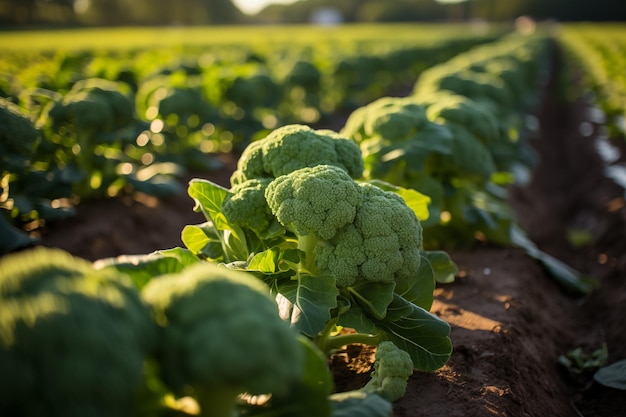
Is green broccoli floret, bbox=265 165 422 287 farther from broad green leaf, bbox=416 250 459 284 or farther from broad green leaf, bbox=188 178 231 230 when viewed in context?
broad green leaf, bbox=416 250 459 284

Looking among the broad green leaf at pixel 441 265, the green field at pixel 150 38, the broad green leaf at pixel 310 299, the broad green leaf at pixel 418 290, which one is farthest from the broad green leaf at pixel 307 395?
the green field at pixel 150 38

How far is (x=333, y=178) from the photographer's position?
121 inches

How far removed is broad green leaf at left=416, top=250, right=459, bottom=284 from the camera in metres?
4.15

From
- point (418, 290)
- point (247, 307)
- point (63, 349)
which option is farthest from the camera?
point (418, 290)

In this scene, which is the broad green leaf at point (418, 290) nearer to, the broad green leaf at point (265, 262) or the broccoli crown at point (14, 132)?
the broad green leaf at point (265, 262)

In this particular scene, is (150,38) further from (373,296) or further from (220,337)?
(220,337)

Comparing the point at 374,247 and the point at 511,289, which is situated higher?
the point at 374,247

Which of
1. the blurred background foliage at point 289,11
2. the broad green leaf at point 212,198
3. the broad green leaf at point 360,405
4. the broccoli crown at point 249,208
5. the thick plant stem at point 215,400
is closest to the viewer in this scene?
the thick plant stem at point 215,400

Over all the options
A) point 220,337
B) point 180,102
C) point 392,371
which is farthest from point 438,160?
point 180,102

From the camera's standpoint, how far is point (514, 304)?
4496mm

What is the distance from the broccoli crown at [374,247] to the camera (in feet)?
9.92

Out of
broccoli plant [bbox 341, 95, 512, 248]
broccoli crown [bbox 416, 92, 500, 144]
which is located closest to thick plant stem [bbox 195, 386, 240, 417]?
broccoli plant [bbox 341, 95, 512, 248]

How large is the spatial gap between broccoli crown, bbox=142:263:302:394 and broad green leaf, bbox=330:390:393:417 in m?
0.51

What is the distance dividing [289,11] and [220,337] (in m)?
118
